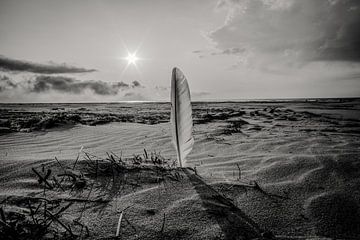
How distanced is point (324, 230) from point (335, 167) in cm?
112

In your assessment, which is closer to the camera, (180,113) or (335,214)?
(335,214)

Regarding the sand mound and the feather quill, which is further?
the feather quill

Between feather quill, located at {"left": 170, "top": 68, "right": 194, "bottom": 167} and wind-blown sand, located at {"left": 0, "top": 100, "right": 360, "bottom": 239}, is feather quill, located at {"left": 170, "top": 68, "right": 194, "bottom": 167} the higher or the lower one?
the higher one

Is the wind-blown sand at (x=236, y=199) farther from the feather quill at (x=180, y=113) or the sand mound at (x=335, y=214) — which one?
the feather quill at (x=180, y=113)

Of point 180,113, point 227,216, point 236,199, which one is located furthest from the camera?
point 180,113

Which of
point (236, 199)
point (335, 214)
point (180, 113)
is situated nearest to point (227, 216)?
point (236, 199)

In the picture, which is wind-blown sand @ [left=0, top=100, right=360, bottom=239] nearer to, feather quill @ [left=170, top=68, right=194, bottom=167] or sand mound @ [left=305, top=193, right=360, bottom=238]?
sand mound @ [left=305, top=193, right=360, bottom=238]

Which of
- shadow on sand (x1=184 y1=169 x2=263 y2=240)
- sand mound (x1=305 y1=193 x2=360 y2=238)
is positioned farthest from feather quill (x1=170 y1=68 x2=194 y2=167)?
sand mound (x1=305 y1=193 x2=360 y2=238)

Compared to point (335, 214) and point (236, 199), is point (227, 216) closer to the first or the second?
point (236, 199)

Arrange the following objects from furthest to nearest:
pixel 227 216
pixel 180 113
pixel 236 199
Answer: pixel 180 113 < pixel 236 199 < pixel 227 216

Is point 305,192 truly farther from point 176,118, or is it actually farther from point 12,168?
point 12,168

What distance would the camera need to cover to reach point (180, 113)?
222cm

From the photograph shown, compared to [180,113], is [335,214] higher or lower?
lower

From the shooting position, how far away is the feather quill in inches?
85.7
